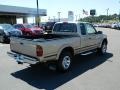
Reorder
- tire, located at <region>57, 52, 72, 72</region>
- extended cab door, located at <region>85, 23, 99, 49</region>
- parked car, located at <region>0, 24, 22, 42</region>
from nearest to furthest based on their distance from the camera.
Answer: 1. tire, located at <region>57, 52, 72, 72</region>
2. extended cab door, located at <region>85, 23, 99, 49</region>
3. parked car, located at <region>0, 24, 22, 42</region>

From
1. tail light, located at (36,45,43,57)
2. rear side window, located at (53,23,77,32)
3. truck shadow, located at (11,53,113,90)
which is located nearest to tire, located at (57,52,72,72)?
truck shadow, located at (11,53,113,90)

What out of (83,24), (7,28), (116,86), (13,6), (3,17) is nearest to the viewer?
(116,86)

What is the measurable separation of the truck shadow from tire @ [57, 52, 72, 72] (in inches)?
7.7

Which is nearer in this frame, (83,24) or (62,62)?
(62,62)

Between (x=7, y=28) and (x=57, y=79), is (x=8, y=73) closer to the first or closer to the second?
(x=57, y=79)

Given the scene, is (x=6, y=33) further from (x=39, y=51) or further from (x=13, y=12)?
(x=13, y=12)

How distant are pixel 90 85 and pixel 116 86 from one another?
762 millimetres

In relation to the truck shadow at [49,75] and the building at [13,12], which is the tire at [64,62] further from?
the building at [13,12]

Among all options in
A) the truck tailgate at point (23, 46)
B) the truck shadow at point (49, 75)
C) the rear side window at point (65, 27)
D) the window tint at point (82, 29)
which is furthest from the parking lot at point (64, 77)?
the rear side window at point (65, 27)

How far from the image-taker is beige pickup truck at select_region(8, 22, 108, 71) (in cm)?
653

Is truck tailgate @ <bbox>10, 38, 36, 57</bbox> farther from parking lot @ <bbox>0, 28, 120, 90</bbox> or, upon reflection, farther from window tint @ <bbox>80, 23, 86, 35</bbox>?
window tint @ <bbox>80, 23, 86, 35</bbox>

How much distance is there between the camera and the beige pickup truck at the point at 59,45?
653 cm

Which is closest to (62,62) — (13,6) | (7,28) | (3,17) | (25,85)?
(25,85)

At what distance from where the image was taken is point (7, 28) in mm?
18109
